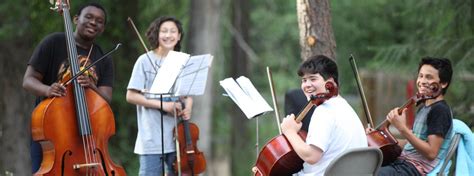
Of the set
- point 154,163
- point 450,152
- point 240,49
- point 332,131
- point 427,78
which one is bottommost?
point 154,163

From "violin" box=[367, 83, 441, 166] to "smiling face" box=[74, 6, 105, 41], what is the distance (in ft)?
6.66

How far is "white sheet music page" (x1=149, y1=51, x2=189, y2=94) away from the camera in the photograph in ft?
19.4

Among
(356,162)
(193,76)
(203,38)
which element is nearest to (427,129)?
(356,162)

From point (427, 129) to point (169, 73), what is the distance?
1749 mm

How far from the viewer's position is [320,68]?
5.37 metres

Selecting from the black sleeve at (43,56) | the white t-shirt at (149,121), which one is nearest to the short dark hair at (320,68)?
the white t-shirt at (149,121)

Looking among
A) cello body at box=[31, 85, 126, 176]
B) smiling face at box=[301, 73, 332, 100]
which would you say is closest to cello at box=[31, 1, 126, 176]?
cello body at box=[31, 85, 126, 176]

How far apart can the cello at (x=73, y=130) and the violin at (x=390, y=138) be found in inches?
67.3

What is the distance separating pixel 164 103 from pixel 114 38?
21.1 feet

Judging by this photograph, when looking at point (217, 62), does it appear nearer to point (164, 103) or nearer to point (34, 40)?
point (34, 40)

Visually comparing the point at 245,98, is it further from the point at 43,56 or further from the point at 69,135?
the point at 43,56

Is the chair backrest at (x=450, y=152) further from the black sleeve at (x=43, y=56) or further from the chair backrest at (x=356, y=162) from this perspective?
the black sleeve at (x=43, y=56)

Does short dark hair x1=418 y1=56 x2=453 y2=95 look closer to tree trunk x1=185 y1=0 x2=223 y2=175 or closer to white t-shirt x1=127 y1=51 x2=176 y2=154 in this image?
white t-shirt x1=127 y1=51 x2=176 y2=154

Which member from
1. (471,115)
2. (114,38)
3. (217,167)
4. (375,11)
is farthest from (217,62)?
(471,115)
